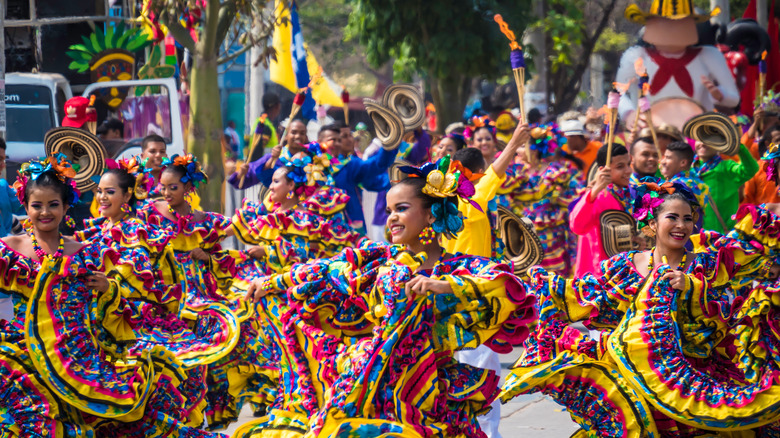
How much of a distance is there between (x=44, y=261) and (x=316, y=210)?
310cm

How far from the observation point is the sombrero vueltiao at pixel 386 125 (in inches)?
432

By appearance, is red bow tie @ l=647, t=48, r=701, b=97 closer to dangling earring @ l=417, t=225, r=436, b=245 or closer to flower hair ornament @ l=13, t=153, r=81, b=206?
dangling earring @ l=417, t=225, r=436, b=245

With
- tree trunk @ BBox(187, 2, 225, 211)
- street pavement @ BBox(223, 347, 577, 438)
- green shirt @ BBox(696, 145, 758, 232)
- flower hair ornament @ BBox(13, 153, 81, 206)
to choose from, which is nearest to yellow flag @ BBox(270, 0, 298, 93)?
tree trunk @ BBox(187, 2, 225, 211)

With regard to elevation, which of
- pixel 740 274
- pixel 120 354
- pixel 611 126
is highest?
pixel 611 126

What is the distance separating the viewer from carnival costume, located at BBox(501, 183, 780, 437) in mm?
5156

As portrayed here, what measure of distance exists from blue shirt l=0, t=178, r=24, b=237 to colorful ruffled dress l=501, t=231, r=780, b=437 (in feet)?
13.0

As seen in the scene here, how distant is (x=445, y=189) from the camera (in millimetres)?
5039

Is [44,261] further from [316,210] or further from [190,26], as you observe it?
[190,26]

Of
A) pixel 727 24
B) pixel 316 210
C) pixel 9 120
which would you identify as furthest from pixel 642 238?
pixel 727 24

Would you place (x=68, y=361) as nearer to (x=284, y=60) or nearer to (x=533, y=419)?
(x=533, y=419)

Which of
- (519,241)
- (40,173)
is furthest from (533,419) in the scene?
(40,173)

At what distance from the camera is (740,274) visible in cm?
558

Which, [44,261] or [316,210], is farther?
[316,210]

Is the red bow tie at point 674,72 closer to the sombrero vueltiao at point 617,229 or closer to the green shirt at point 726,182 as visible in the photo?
the green shirt at point 726,182
